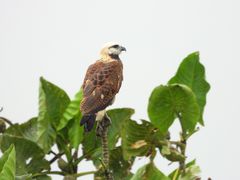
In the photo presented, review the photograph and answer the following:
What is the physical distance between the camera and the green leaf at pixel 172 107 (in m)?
3.31

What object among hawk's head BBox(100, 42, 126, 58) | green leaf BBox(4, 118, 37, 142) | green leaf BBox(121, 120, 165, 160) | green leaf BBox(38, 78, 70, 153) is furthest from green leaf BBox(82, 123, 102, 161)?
hawk's head BBox(100, 42, 126, 58)

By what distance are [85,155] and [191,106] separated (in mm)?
1004

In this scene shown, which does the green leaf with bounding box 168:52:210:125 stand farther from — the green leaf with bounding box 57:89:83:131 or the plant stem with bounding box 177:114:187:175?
the green leaf with bounding box 57:89:83:131

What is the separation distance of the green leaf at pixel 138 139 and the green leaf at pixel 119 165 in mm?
424

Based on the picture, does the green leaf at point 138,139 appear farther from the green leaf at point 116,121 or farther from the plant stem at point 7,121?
the plant stem at point 7,121

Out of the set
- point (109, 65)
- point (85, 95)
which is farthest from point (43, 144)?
point (109, 65)

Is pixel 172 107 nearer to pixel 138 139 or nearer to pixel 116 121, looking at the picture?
pixel 138 139

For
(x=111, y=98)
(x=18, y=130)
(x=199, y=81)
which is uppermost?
(x=199, y=81)

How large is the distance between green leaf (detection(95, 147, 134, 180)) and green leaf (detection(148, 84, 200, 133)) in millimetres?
493

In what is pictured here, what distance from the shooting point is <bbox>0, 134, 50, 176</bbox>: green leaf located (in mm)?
3747

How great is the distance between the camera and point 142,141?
11.0 feet

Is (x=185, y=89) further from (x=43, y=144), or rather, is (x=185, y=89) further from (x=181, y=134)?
(x=43, y=144)

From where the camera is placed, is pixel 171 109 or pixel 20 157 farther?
pixel 20 157

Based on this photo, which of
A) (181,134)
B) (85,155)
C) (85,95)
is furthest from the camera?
(85,95)
